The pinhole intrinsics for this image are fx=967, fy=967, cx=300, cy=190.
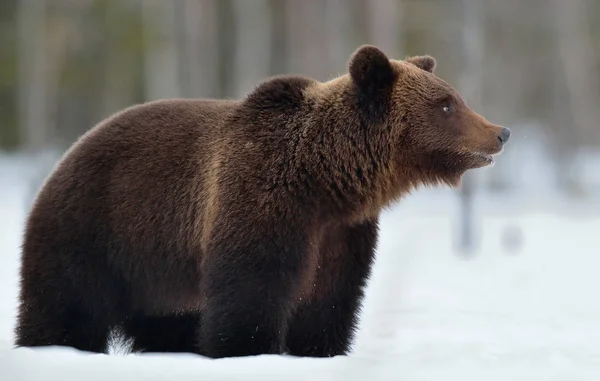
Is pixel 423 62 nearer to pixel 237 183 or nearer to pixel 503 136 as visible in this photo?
pixel 503 136

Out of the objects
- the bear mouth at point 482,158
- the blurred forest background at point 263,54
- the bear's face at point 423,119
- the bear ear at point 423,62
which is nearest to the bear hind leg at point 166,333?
the bear's face at point 423,119

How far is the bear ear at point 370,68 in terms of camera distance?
5.16 metres

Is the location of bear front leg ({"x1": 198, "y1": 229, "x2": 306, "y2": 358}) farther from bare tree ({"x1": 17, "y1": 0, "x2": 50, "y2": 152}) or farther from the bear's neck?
bare tree ({"x1": 17, "y1": 0, "x2": 50, "y2": 152})

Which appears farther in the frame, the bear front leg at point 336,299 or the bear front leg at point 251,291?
the bear front leg at point 336,299

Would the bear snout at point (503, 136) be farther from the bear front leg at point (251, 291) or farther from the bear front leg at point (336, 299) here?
the bear front leg at point (251, 291)

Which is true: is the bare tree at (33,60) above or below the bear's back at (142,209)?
below

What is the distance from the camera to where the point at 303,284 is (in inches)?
198

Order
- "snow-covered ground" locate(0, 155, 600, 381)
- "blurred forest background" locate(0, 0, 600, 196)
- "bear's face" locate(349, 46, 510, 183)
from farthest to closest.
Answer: "blurred forest background" locate(0, 0, 600, 196), "bear's face" locate(349, 46, 510, 183), "snow-covered ground" locate(0, 155, 600, 381)

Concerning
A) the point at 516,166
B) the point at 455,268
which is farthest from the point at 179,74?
the point at 455,268

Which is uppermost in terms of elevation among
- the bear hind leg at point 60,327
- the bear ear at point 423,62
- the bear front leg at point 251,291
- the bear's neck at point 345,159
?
the bear ear at point 423,62

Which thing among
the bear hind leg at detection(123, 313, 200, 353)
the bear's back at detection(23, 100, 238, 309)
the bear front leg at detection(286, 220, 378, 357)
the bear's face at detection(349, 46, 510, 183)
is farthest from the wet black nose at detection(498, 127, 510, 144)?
the bear hind leg at detection(123, 313, 200, 353)

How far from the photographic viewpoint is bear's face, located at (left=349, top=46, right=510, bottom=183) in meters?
5.25

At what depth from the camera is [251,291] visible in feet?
15.8

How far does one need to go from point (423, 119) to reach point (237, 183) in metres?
1.10
